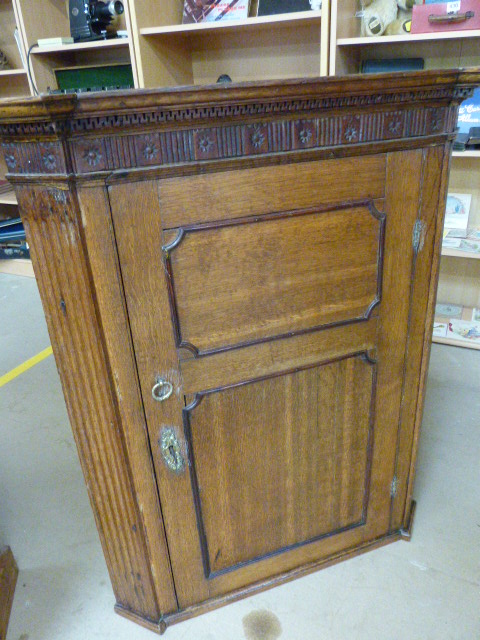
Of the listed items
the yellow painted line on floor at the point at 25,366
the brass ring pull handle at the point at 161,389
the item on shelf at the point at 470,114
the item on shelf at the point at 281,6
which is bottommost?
the yellow painted line on floor at the point at 25,366

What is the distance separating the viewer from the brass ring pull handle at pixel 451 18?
1.92 metres

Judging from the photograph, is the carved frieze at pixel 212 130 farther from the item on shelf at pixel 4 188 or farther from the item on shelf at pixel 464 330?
the item on shelf at pixel 4 188

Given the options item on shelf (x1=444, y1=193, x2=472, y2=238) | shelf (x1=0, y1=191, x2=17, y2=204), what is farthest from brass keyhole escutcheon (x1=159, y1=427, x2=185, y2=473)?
shelf (x1=0, y1=191, x2=17, y2=204)

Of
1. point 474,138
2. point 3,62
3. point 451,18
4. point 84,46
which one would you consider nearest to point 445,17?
point 451,18

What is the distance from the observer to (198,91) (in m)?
0.83

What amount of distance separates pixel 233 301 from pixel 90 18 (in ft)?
7.49

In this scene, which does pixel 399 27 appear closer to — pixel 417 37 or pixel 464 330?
pixel 417 37

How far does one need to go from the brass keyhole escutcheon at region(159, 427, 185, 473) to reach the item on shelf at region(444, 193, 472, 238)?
6.28ft

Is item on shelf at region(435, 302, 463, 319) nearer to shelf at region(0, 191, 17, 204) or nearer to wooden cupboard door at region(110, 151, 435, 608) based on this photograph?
wooden cupboard door at region(110, 151, 435, 608)

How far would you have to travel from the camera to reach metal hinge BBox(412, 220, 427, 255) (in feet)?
3.71

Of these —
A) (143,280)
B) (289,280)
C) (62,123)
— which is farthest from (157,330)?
(62,123)

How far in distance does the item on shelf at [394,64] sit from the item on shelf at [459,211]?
622 mm

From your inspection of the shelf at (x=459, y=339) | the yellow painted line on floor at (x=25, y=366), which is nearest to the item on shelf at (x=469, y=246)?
the shelf at (x=459, y=339)

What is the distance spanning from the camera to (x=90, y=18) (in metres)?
2.61
